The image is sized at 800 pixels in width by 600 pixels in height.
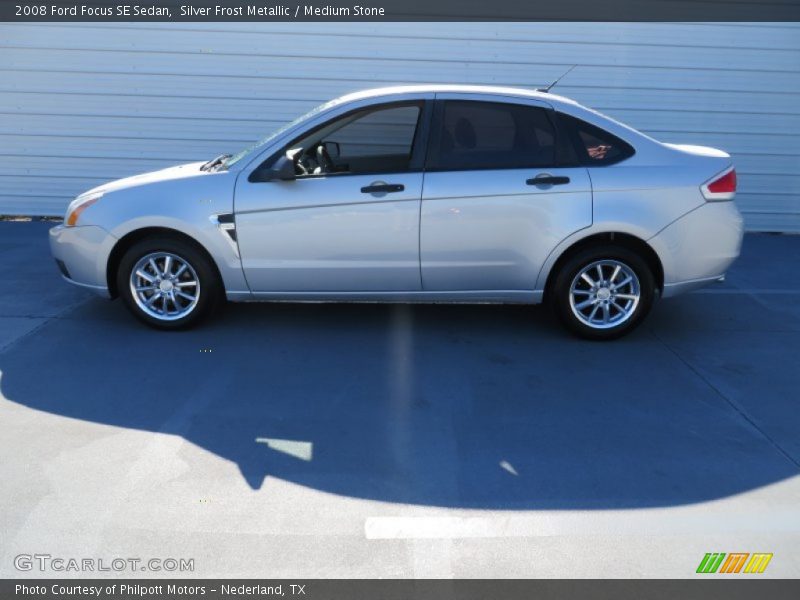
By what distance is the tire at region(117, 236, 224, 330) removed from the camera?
5523mm

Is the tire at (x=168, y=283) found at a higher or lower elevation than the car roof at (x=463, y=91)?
lower

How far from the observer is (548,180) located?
536cm

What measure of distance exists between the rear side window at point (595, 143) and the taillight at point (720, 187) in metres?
0.56

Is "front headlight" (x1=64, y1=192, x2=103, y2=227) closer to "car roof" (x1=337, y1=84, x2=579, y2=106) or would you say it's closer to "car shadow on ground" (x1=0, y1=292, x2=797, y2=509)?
"car shadow on ground" (x1=0, y1=292, x2=797, y2=509)

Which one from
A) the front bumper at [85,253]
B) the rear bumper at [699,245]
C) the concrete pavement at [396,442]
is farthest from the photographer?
the front bumper at [85,253]

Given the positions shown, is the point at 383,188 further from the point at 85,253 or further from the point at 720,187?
the point at 720,187

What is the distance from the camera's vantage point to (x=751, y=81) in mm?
9141

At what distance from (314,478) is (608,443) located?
154 centimetres

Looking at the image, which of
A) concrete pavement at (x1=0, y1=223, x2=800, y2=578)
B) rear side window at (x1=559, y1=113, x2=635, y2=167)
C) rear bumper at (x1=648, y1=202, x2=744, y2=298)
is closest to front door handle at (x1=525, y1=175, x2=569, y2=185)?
rear side window at (x1=559, y1=113, x2=635, y2=167)

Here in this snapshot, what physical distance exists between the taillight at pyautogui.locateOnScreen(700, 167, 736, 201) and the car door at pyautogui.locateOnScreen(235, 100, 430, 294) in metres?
1.94
